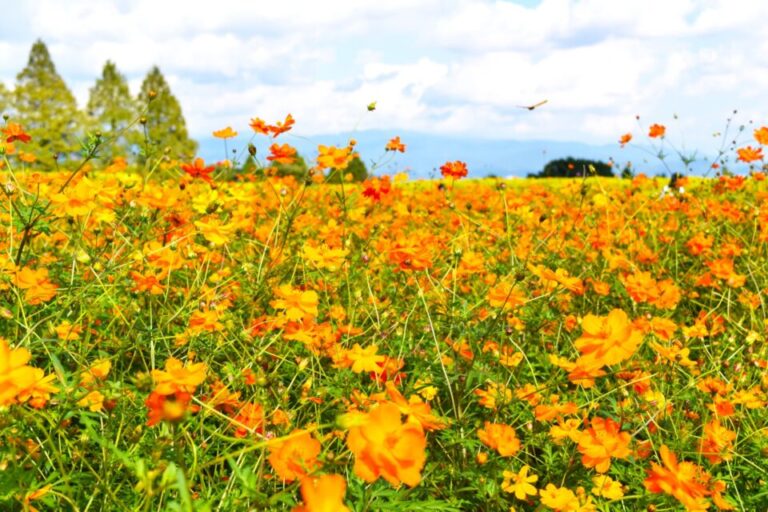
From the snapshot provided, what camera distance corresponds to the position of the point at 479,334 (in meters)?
1.75

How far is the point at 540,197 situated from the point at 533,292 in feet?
7.16

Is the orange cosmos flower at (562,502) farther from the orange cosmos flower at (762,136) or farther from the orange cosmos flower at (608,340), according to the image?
the orange cosmos flower at (762,136)

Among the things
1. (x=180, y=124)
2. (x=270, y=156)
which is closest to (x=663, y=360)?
(x=270, y=156)

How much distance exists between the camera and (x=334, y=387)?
5.27ft

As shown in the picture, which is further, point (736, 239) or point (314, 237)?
point (736, 239)

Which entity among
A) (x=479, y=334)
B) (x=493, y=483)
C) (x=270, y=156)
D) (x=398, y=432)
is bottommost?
(x=493, y=483)

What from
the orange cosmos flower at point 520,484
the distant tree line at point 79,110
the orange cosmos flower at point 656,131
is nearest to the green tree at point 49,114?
the distant tree line at point 79,110

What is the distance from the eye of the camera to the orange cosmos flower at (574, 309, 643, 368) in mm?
1116

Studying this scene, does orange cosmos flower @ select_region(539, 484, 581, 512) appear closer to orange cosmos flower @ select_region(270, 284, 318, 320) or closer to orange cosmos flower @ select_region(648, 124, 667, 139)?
orange cosmos flower @ select_region(270, 284, 318, 320)

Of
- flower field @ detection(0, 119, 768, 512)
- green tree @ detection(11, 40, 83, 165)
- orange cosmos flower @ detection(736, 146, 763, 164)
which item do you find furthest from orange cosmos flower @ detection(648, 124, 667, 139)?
green tree @ detection(11, 40, 83, 165)

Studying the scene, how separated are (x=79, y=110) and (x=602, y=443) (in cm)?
2218

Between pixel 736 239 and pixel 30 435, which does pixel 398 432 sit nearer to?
pixel 30 435

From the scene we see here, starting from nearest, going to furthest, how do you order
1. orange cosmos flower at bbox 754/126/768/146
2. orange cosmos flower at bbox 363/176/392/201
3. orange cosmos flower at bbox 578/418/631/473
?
orange cosmos flower at bbox 578/418/631/473 → orange cosmos flower at bbox 363/176/392/201 → orange cosmos flower at bbox 754/126/768/146

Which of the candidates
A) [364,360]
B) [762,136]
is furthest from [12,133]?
[762,136]
